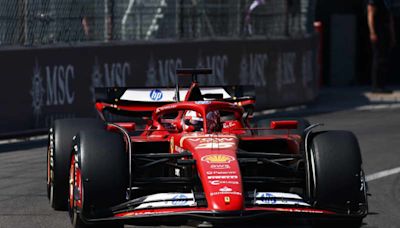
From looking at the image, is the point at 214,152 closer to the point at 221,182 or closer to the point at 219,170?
the point at 219,170

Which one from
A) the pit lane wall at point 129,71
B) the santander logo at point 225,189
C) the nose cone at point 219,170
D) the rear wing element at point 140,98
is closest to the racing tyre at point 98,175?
the nose cone at point 219,170

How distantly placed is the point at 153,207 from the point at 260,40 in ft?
40.8

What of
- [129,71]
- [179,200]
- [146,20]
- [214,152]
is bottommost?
[129,71]

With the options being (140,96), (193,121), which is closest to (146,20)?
(140,96)

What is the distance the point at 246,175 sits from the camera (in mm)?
8867

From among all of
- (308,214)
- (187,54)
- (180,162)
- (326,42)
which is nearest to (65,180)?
→ (180,162)

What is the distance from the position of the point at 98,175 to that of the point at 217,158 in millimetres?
825

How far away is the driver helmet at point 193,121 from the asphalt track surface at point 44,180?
1.17m

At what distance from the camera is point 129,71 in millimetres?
16797

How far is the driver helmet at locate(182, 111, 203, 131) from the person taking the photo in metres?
9.41

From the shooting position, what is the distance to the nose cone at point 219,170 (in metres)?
7.46

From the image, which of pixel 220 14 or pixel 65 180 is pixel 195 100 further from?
pixel 220 14

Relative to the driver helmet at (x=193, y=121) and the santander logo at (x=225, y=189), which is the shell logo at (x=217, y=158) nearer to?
the santander logo at (x=225, y=189)

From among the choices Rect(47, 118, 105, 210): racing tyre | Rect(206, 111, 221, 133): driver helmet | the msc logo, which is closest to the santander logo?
Rect(206, 111, 221, 133): driver helmet
